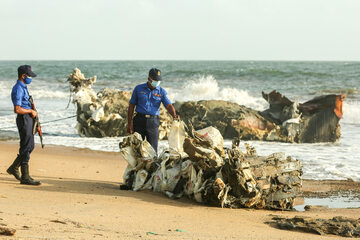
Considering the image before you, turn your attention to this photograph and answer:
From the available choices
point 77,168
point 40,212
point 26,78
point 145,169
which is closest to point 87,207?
point 40,212

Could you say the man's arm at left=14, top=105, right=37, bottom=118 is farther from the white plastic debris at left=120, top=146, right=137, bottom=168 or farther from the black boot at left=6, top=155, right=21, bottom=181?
the white plastic debris at left=120, top=146, right=137, bottom=168

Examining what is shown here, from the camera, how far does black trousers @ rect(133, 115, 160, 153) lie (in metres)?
7.06

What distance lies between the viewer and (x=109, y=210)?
17.2 feet

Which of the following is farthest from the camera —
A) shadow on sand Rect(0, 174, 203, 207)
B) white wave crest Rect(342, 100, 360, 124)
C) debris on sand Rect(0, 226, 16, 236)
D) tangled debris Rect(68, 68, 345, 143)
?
white wave crest Rect(342, 100, 360, 124)

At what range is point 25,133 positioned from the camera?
654 cm

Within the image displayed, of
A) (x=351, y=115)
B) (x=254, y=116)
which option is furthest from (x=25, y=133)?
(x=351, y=115)

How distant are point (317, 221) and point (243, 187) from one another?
923 mm

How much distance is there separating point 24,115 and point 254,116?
666 centimetres

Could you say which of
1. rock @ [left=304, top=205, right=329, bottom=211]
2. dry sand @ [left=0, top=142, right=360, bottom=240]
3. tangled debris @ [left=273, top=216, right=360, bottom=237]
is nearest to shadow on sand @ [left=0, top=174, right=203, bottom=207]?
dry sand @ [left=0, top=142, right=360, bottom=240]

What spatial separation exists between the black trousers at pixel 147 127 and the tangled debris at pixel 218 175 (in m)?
0.55

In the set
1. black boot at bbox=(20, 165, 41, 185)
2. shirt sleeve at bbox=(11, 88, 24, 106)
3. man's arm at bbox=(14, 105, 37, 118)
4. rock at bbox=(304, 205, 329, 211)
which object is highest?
shirt sleeve at bbox=(11, 88, 24, 106)

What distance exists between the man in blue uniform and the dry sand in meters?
0.25

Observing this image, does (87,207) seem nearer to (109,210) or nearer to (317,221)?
(109,210)

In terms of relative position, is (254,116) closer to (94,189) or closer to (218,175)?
(94,189)
